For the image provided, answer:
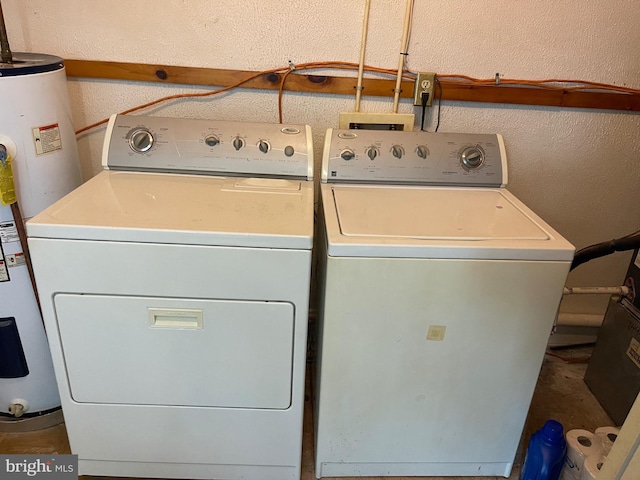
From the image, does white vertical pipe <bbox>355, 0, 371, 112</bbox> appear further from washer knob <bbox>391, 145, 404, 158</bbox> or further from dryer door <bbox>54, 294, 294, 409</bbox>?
dryer door <bbox>54, 294, 294, 409</bbox>

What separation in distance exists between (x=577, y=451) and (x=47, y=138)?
5.77 ft

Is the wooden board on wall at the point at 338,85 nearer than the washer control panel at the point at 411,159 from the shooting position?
No

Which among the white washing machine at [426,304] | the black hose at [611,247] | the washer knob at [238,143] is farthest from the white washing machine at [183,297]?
the black hose at [611,247]

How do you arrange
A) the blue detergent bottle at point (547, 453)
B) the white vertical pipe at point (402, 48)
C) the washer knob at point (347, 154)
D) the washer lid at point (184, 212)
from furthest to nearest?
the white vertical pipe at point (402, 48), the washer knob at point (347, 154), the blue detergent bottle at point (547, 453), the washer lid at point (184, 212)

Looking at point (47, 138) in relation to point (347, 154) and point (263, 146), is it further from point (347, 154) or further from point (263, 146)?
point (347, 154)

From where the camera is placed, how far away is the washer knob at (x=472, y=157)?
5.23 ft

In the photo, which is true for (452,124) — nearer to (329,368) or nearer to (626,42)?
(626,42)

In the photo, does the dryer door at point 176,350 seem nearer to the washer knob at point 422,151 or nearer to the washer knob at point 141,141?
the washer knob at point 141,141

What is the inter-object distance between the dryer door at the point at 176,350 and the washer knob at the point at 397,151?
64cm

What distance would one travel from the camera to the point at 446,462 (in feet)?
4.99

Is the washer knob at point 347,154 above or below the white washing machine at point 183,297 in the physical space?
above

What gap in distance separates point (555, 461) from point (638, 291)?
70 cm

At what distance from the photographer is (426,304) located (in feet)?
4.10

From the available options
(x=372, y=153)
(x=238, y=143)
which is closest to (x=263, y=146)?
(x=238, y=143)
